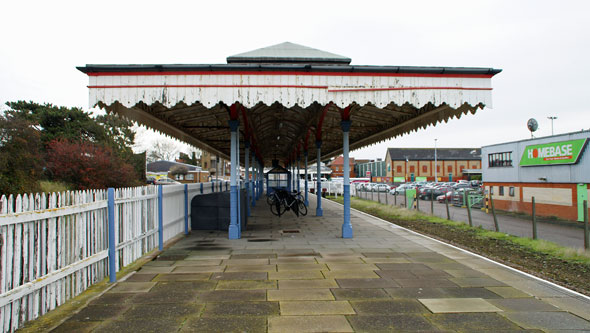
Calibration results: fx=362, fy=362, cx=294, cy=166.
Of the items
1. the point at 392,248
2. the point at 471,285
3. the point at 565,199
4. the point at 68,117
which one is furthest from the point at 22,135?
the point at 565,199

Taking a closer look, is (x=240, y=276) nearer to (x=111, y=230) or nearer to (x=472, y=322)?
(x=111, y=230)

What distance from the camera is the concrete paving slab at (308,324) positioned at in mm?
3785

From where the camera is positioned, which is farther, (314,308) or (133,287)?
(133,287)

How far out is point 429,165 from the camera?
268 feet

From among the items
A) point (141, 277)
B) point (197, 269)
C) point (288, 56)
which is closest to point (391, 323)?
point (197, 269)

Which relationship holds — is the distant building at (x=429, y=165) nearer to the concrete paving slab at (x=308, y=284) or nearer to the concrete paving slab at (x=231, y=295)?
the concrete paving slab at (x=308, y=284)

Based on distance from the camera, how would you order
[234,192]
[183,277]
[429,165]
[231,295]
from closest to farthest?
[231,295], [183,277], [234,192], [429,165]

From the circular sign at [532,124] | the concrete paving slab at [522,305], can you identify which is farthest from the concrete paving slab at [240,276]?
the circular sign at [532,124]

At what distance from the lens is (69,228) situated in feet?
15.0

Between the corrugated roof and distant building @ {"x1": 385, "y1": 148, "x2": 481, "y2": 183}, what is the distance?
68171mm

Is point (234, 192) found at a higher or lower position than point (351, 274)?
higher

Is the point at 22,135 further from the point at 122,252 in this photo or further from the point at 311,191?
the point at 311,191

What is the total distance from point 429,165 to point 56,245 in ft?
277

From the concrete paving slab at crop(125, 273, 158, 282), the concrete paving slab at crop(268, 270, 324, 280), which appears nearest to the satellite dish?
the concrete paving slab at crop(268, 270, 324, 280)
